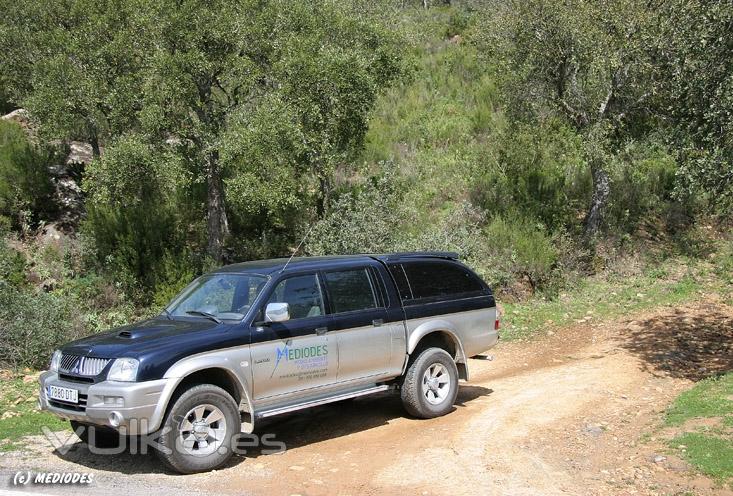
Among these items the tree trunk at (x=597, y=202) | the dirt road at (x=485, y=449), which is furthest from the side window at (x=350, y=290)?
the tree trunk at (x=597, y=202)

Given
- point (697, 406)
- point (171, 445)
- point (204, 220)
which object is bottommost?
point (697, 406)

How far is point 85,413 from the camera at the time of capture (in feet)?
20.2

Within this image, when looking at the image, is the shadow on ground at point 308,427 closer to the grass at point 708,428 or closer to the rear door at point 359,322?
the rear door at point 359,322

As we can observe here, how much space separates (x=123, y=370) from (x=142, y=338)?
44cm

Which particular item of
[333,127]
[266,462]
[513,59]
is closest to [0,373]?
[266,462]

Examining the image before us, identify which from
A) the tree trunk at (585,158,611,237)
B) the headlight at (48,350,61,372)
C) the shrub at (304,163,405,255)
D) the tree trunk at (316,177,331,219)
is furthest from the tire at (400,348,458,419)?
the tree trunk at (585,158,611,237)

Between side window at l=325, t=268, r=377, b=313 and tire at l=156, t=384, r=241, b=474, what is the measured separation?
164 cm

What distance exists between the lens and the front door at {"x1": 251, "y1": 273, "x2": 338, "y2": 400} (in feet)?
22.4

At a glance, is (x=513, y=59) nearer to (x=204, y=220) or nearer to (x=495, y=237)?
(x=495, y=237)

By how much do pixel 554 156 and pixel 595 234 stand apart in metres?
2.73

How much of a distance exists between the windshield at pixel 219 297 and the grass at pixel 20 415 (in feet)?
6.84

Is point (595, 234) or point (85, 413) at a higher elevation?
point (595, 234)

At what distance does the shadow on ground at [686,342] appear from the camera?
11.2m

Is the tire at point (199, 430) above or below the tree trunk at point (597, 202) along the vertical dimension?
below
